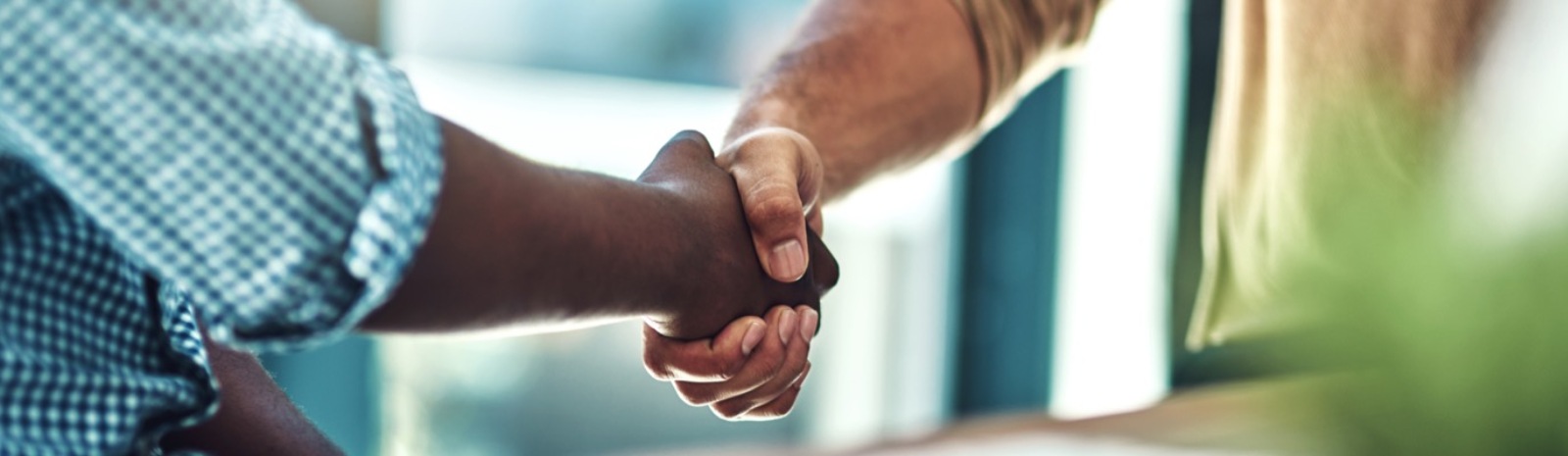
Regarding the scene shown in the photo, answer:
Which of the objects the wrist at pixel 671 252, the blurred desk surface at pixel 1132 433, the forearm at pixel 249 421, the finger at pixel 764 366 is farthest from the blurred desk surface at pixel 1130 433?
the forearm at pixel 249 421

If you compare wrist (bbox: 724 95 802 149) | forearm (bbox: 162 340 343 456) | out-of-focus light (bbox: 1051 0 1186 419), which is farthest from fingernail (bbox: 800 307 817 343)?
out-of-focus light (bbox: 1051 0 1186 419)

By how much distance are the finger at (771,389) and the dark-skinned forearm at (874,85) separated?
30 cm

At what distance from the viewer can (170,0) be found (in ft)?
1.77

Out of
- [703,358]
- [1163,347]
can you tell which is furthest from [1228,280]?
[1163,347]

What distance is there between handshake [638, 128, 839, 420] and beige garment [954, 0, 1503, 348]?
32cm

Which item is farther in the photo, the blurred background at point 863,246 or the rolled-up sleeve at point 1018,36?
the blurred background at point 863,246

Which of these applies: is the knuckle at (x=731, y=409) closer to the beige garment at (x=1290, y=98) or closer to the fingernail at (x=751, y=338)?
the fingernail at (x=751, y=338)

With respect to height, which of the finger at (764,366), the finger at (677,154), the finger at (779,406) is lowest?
the finger at (779,406)

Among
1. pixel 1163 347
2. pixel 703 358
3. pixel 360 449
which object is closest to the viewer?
pixel 703 358

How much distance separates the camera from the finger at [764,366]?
100cm

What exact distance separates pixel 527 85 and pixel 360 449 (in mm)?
668

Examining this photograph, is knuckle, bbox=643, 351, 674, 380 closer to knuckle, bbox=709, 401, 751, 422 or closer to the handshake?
the handshake

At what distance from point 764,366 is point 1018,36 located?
624 mm

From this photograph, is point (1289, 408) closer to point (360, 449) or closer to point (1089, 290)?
point (360, 449)
